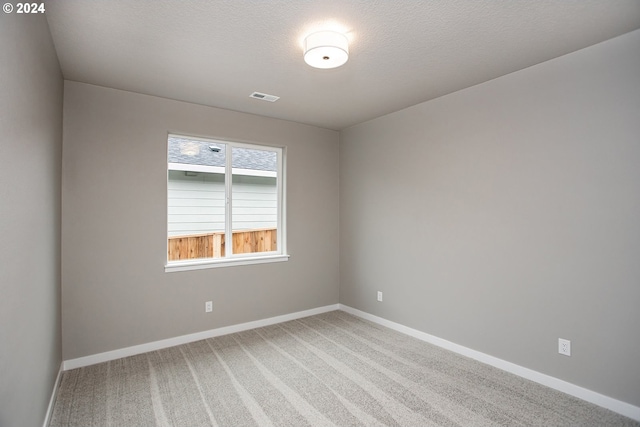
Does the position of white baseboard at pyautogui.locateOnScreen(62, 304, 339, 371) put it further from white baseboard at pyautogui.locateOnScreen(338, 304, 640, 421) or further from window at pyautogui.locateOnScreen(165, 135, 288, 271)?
white baseboard at pyautogui.locateOnScreen(338, 304, 640, 421)

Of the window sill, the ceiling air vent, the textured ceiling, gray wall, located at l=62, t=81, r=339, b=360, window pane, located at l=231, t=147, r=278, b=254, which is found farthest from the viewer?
window pane, located at l=231, t=147, r=278, b=254

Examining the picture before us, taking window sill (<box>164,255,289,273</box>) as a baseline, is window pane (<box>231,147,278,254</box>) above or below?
above

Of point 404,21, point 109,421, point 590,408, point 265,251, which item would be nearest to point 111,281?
point 109,421

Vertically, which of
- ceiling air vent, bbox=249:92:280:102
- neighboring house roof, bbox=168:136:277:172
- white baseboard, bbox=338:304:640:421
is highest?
ceiling air vent, bbox=249:92:280:102

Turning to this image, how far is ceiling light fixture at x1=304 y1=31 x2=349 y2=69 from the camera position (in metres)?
2.15

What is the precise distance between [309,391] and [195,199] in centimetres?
233

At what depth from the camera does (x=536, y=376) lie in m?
2.65

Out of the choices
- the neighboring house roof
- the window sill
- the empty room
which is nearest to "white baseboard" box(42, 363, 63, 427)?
the empty room

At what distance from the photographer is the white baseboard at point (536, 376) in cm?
223

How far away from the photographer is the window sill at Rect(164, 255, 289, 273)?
136 inches

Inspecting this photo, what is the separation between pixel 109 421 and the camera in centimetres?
219

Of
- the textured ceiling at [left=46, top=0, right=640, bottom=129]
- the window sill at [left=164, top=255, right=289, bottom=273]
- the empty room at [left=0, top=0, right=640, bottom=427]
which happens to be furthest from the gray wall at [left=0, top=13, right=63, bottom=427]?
the window sill at [left=164, top=255, right=289, bottom=273]

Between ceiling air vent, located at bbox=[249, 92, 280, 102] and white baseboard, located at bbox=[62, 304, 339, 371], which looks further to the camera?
ceiling air vent, located at bbox=[249, 92, 280, 102]

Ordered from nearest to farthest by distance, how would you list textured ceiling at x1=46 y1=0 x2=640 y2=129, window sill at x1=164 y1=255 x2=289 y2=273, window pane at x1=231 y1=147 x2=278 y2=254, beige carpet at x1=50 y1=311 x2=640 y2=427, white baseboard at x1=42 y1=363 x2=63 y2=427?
textured ceiling at x1=46 y1=0 x2=640 y2=129 < white baseboard at x1=42 y1=363 x2=63 y2=427 < beige carpet at x1=50 y1=311 x2=640 y2=427 < window sill at x1=164 y1=255 x2=289 y2=273 < window pane at x1=231 y1=147 x2=278 y2=254
